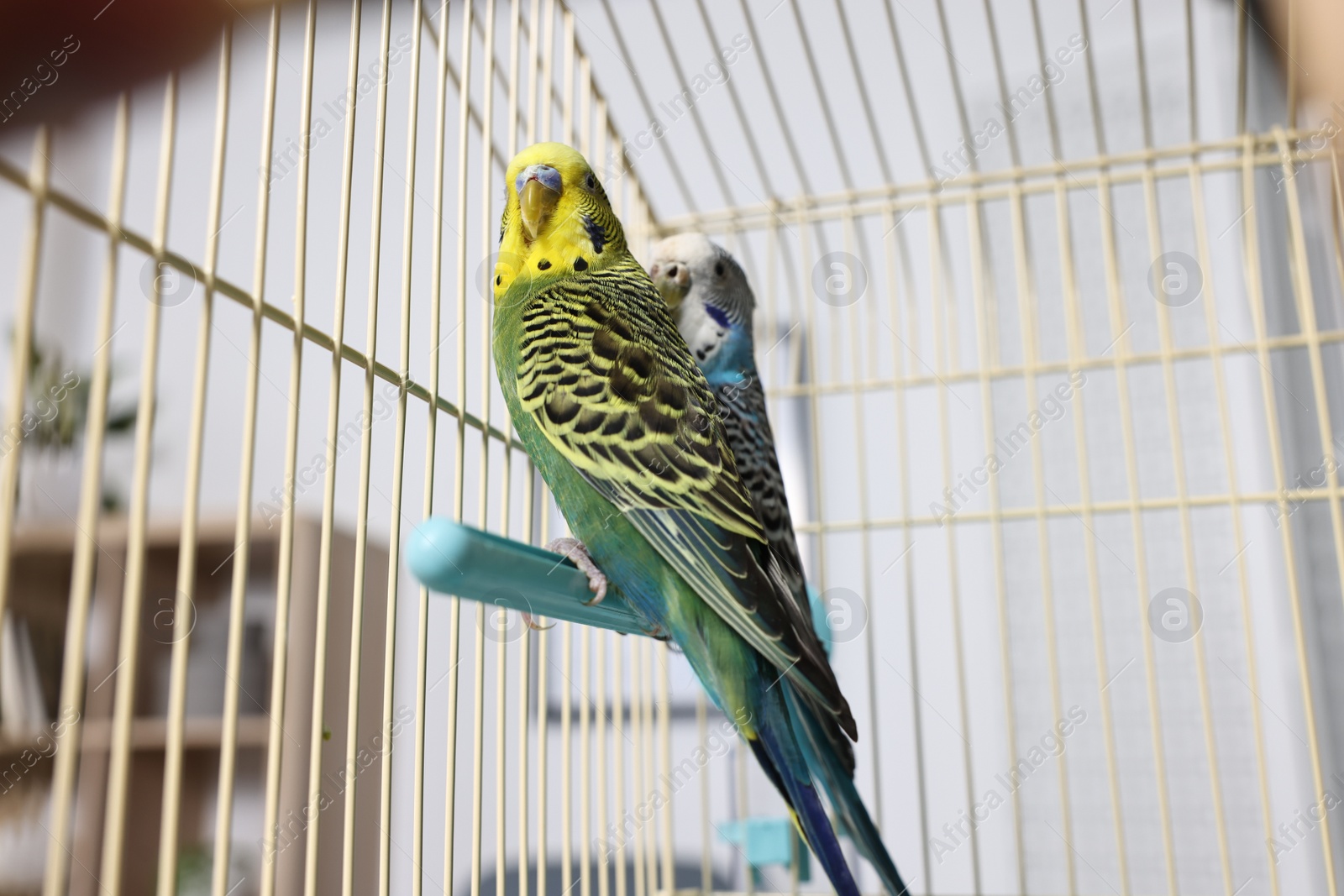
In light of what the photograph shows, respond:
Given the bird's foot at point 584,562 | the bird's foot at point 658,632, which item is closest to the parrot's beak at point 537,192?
the bird's foot at point 584,562

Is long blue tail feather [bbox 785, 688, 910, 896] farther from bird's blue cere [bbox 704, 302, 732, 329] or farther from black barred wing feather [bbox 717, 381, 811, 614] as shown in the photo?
bird's blue cere [bbox 704, 302, 732, 329]

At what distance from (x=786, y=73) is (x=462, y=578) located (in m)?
1.85

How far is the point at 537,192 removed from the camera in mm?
986

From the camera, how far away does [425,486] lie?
33.1 inches

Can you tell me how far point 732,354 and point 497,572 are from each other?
87 centimetres

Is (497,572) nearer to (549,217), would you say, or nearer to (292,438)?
(292,438)

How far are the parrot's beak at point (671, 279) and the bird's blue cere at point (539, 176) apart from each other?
1.45 feet

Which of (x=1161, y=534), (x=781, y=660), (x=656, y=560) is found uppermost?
(x=1161, y=534)

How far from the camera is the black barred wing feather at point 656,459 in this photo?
2.95ft

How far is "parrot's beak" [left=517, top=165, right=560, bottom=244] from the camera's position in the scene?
98 centimetres

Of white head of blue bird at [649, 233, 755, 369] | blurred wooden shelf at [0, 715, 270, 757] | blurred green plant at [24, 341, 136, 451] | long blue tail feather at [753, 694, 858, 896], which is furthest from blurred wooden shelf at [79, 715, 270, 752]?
blurred green plant at [24, 341, 136, 451]

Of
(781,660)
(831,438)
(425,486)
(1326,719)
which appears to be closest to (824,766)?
(781,660)

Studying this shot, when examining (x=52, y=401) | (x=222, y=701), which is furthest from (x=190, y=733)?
(x=52, y=401)

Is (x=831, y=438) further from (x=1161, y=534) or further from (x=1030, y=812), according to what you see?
(x=1030, y=812)
